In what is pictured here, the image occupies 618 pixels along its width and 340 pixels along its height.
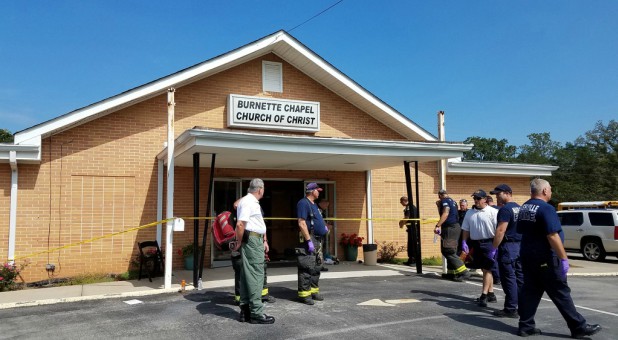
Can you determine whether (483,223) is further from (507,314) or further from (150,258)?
(150,258)

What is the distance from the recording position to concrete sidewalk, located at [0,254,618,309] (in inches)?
316

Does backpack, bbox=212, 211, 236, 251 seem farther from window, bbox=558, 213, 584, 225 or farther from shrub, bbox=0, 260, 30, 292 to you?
window, bbox=558, 213, 584, 225

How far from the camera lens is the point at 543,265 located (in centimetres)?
557

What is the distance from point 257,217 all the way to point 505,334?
135 inches

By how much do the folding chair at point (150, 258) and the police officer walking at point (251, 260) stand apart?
4.37 metres

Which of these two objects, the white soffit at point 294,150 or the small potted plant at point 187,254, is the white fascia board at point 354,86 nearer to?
the white soffit at point 294,150

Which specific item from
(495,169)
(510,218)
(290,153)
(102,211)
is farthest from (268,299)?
(495,169)

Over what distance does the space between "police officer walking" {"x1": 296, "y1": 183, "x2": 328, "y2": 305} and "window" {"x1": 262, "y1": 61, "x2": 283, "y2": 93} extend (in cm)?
560

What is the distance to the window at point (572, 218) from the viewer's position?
1648 cm

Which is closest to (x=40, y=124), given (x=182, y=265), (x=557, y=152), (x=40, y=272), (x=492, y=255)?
(x=40, y=272)

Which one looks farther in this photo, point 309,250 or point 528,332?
point 309,250

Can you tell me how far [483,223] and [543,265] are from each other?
1927 mm

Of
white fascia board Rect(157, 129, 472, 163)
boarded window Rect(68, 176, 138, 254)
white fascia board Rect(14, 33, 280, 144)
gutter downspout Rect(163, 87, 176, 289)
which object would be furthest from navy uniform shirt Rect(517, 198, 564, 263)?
boarded window Rect(68, 176, 138, 254)

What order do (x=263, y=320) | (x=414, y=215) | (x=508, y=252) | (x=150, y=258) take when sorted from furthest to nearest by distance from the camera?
(x=414, y=215) < (x=150, y=258) < (x=508, y=252) < (x=263, y=320)
